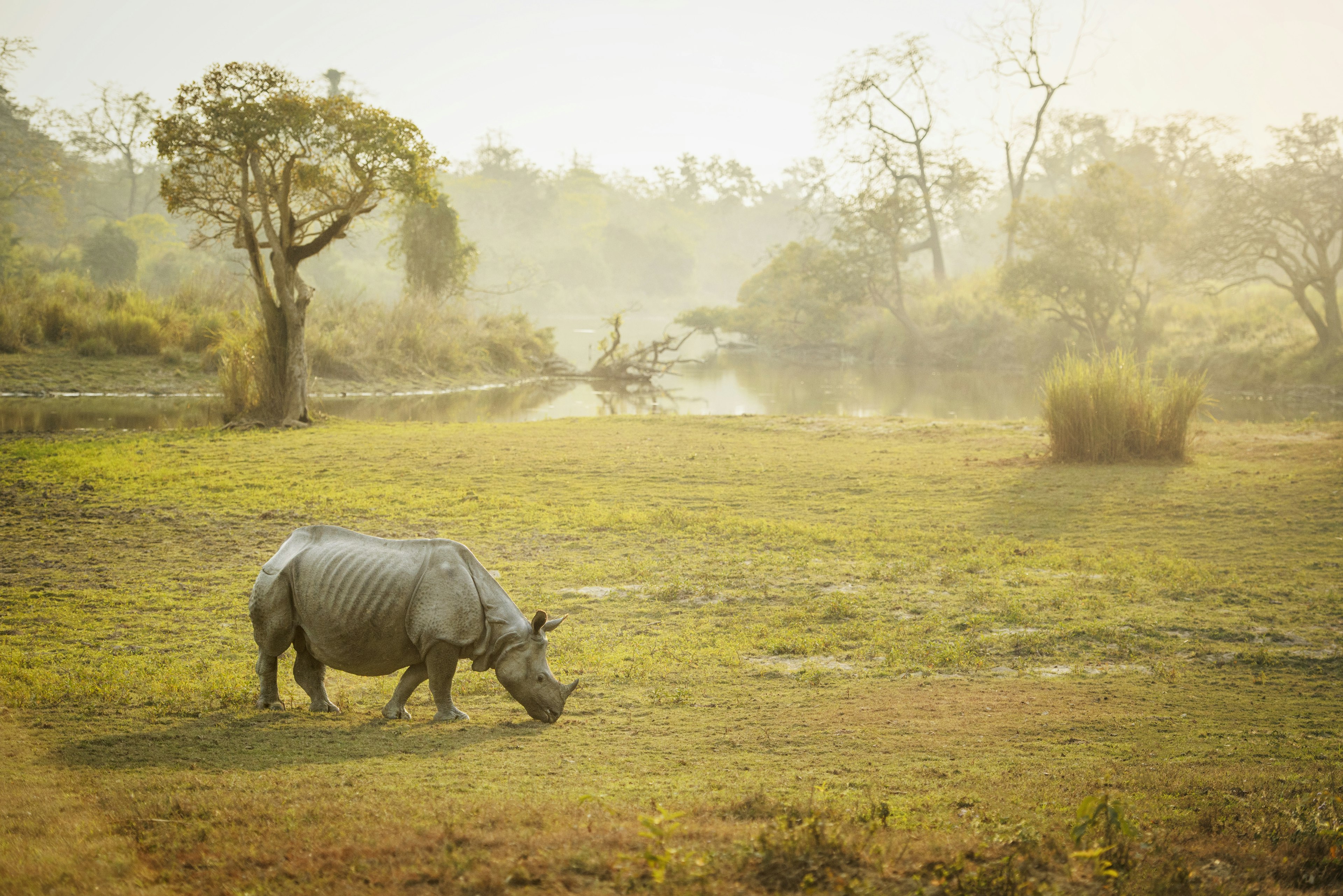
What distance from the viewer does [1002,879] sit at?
9.66 feet

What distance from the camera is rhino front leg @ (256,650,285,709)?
5230mm

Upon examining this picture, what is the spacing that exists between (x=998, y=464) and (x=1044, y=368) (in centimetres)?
2351

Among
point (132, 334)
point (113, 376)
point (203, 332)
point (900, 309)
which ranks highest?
point (900, 309)

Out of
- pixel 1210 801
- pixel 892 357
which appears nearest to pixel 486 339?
pixel 892 357

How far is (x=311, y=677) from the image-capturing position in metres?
5.34

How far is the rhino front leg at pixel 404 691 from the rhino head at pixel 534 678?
417mm

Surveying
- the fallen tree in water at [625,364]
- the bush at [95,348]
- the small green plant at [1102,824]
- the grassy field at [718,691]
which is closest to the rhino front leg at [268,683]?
the grassy field at [718,691]

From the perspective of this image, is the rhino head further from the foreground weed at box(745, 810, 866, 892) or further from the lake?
the lake

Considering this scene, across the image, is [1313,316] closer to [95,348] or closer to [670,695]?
[670,695]

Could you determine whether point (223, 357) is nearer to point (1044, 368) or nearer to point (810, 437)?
point (810, 437)

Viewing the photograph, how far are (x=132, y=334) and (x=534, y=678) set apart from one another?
78.1ft

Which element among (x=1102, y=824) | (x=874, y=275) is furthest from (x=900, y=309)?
(x=1102, y=824)

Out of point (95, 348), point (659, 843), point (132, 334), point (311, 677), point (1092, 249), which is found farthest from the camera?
point (1092, 249)

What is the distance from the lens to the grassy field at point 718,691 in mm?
3131
